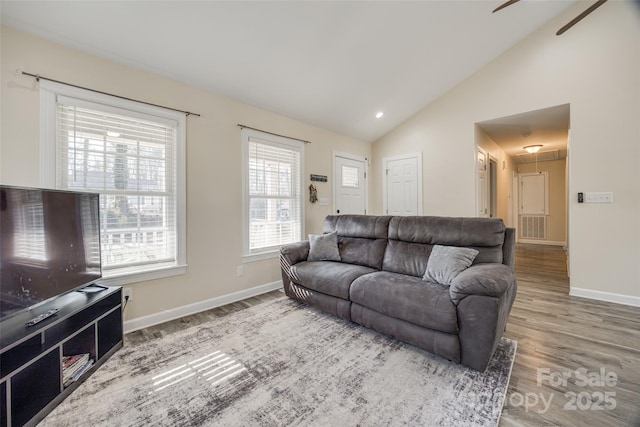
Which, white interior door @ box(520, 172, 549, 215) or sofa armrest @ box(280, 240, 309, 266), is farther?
white interior door @ box(520, 172, 549, 215)

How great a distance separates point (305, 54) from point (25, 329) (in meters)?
3.16

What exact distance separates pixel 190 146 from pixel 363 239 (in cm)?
225

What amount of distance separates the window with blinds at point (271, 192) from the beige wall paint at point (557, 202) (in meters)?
7.43

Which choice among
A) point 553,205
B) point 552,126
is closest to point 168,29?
point 552,126

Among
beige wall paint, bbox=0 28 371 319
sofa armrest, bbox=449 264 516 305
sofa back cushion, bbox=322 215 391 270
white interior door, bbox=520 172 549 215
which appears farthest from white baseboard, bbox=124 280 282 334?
white interior door, bbox=520 172 549 215

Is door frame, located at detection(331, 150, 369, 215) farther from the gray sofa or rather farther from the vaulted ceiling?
the gray sofa

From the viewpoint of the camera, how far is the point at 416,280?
7.54ft

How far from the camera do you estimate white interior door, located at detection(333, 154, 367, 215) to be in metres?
4.66

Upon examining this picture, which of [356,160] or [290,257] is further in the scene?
[356,160]

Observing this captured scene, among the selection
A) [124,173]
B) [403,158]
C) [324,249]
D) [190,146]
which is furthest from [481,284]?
[403,158]

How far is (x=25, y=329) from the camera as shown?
1374 millimetres

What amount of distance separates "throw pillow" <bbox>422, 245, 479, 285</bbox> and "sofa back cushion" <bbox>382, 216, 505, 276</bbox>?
0.42 ft

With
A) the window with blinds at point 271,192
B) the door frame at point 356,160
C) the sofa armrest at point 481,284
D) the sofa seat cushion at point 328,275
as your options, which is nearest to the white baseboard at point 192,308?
the window with blinds at point 271,192

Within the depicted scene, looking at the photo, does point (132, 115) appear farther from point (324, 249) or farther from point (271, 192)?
point (324, 249)
